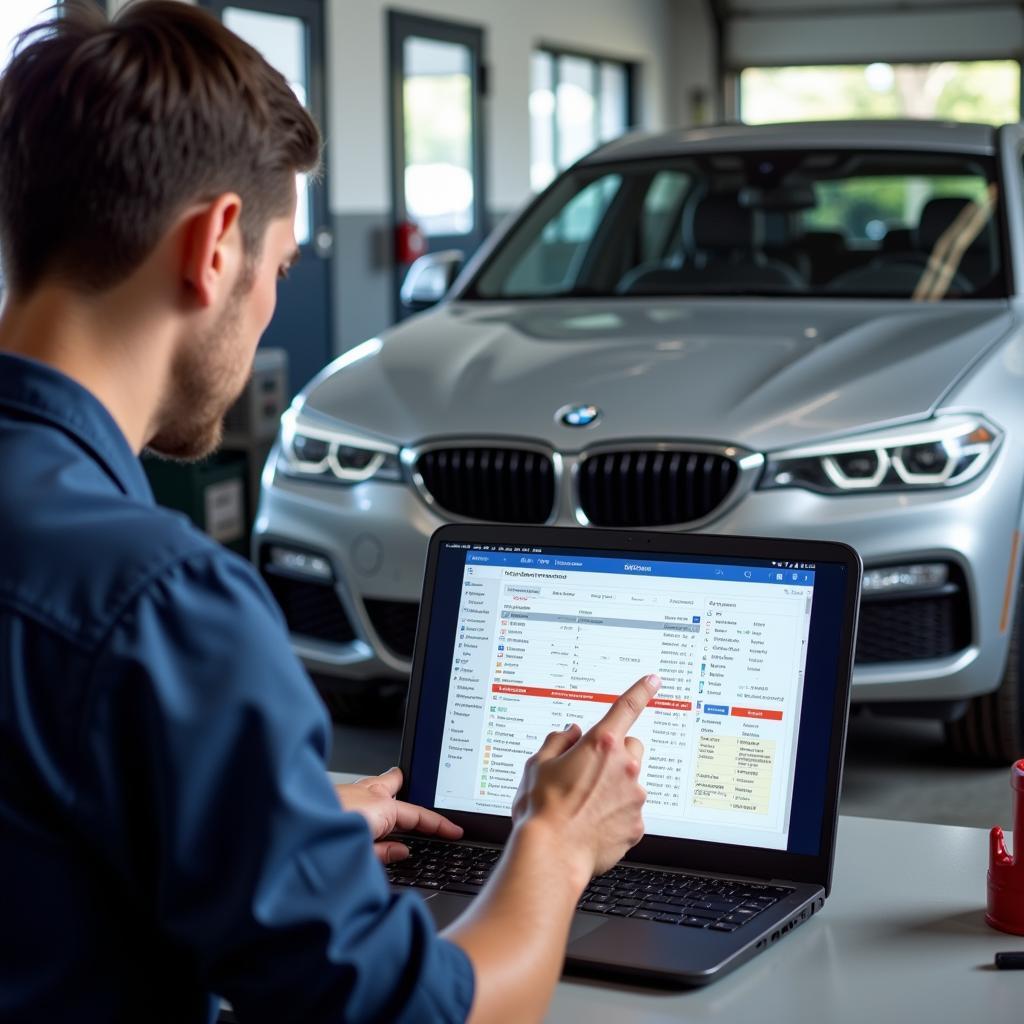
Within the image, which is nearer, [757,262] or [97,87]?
[97,87]

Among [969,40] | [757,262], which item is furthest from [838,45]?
[757,262]

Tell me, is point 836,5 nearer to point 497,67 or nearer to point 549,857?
point 497,67

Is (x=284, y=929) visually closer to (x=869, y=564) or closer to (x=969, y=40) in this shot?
(x=869, y=564)

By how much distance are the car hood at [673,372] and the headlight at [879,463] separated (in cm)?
4

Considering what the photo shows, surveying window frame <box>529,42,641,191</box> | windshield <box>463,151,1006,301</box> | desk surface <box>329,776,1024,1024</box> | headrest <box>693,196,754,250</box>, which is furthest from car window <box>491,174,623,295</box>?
desk surface <box>329,776,1024,1024</box>

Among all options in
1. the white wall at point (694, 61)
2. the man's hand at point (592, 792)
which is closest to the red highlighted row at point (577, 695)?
the man's hand at point (592, 792)

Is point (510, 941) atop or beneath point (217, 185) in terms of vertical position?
beneath

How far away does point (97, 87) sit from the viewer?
102 centimetres

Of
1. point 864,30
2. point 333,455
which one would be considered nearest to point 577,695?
point 333,455

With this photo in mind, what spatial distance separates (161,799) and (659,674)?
747 mm

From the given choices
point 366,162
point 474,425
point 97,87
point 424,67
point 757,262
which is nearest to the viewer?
point 97,87

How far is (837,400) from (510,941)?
108 inches

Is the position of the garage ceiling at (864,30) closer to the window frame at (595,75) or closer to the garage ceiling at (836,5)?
the garage ceiling at (836,5)

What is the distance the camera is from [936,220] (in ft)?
15.7
